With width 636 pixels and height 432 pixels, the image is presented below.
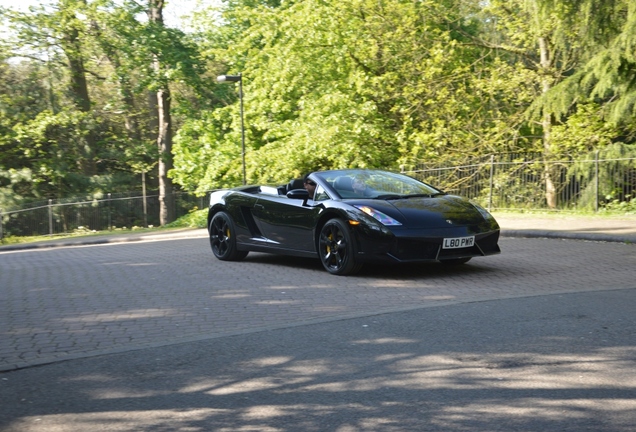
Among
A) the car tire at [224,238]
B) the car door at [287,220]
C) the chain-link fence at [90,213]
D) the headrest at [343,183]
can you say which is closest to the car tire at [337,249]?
the car door at [287,220]

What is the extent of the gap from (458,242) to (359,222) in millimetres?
1203

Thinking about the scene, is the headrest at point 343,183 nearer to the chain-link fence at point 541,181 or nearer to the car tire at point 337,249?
the car tire at point 337,249

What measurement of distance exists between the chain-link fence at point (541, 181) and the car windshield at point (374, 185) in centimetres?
1118

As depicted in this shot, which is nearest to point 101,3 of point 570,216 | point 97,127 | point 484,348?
point 97,127

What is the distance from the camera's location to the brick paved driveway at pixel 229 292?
7.30 m

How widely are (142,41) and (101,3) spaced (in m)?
2.54

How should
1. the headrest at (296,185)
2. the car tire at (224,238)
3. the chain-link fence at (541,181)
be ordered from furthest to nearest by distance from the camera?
the chain-link fence at (541,181) < the car tire at (224,238) < the headrest at (296,185)

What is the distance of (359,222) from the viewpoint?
33.2ft

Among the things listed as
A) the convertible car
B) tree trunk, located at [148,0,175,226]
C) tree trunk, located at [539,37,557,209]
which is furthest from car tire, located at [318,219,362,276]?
tree trunk, located at [148,0,175,226]

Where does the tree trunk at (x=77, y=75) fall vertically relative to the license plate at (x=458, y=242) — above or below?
above

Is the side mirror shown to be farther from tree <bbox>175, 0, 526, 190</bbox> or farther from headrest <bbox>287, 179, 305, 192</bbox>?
tree <bbox>175, 0, 526, 190</bbox>

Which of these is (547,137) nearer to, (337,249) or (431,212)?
(431,212)

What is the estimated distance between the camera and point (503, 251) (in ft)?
43.0

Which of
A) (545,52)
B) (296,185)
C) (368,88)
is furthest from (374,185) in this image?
(368,88)
